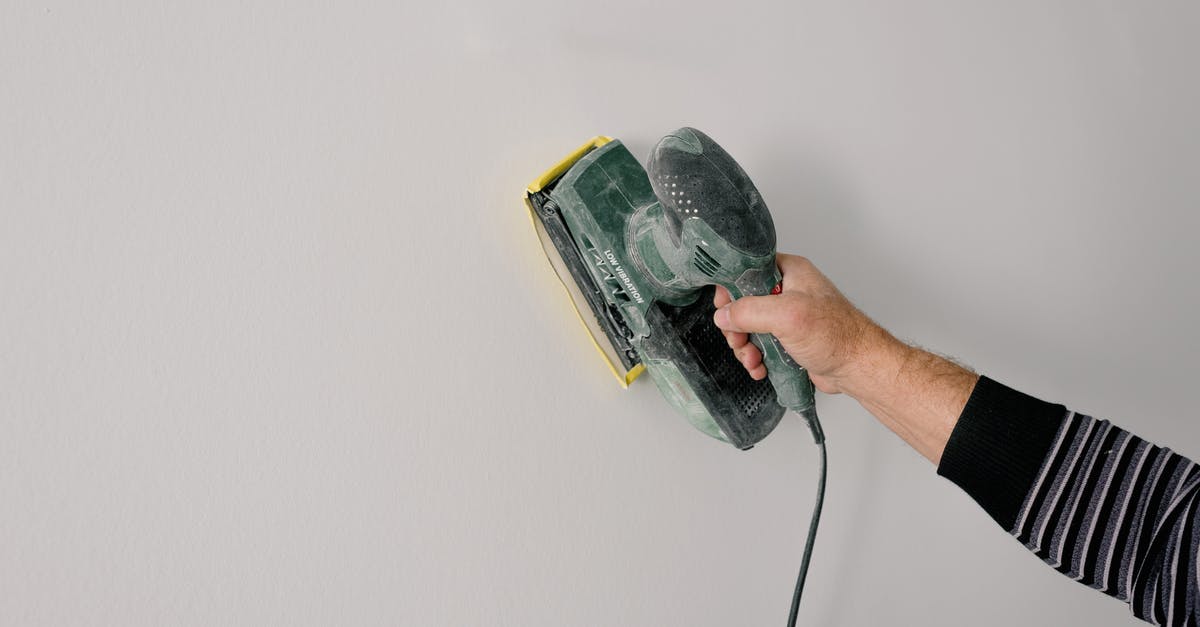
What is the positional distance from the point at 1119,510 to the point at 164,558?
3.09ft

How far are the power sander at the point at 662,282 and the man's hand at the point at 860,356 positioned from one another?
3 cm

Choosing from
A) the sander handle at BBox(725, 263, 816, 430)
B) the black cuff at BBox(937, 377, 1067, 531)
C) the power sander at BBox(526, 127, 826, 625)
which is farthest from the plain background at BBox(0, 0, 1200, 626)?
the black cuff at BBox(937, 377, 1067, 531)

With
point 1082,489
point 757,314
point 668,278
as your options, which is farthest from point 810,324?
point 1082,489

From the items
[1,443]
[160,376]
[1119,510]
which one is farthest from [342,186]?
[1119,510]

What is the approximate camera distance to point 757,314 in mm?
911

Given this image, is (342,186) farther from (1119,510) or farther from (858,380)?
(1119,510)

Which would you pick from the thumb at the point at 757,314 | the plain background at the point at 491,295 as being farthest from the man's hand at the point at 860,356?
the plain background at the point at 491,295

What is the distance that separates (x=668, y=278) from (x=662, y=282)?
12 millimetres

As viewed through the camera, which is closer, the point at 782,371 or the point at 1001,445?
the point at 1001,445

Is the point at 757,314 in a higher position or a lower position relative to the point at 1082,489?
higher

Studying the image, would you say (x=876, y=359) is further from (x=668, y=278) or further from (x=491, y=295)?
(x=491, y=295)

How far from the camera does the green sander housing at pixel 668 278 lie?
874 mm

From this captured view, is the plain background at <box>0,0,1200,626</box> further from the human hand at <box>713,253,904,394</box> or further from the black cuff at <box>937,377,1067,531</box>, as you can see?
the black cuff at <box>937,377,1067,531</box>

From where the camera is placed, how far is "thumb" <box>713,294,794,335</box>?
35.2 inches
